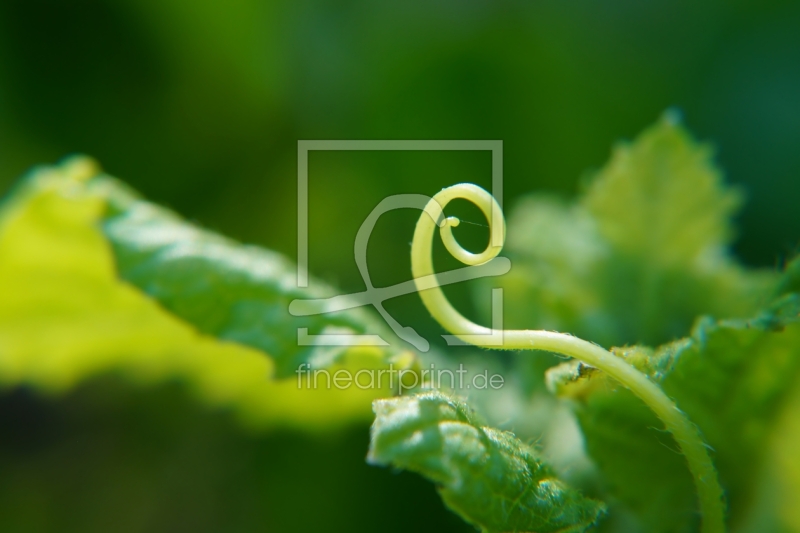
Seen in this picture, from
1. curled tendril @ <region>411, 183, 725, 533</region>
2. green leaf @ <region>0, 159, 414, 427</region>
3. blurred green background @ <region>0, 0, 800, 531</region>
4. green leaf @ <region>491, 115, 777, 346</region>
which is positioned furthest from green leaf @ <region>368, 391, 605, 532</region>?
blurred green background @ <region>0, 0, 800, 531</region>

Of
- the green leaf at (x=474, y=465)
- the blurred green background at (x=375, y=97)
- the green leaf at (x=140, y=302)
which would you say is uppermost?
the blurred green background at (x=375, y=97)

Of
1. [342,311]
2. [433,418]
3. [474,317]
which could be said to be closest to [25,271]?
[342,311]

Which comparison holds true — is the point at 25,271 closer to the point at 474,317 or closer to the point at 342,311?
the point at 342,311

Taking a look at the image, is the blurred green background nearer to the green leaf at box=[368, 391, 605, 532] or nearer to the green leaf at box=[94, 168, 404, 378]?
the green leaf at box=[94, 168, 404, 378]

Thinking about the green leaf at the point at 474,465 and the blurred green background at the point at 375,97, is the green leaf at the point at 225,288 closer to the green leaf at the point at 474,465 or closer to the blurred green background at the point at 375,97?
the green leaf at the point at 474,465

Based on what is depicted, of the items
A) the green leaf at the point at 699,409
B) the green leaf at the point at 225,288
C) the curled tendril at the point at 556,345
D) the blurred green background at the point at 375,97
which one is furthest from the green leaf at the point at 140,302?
the blurred green background at the point at 375,97

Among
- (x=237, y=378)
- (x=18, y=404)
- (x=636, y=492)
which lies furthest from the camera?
(x=18, y=404)
